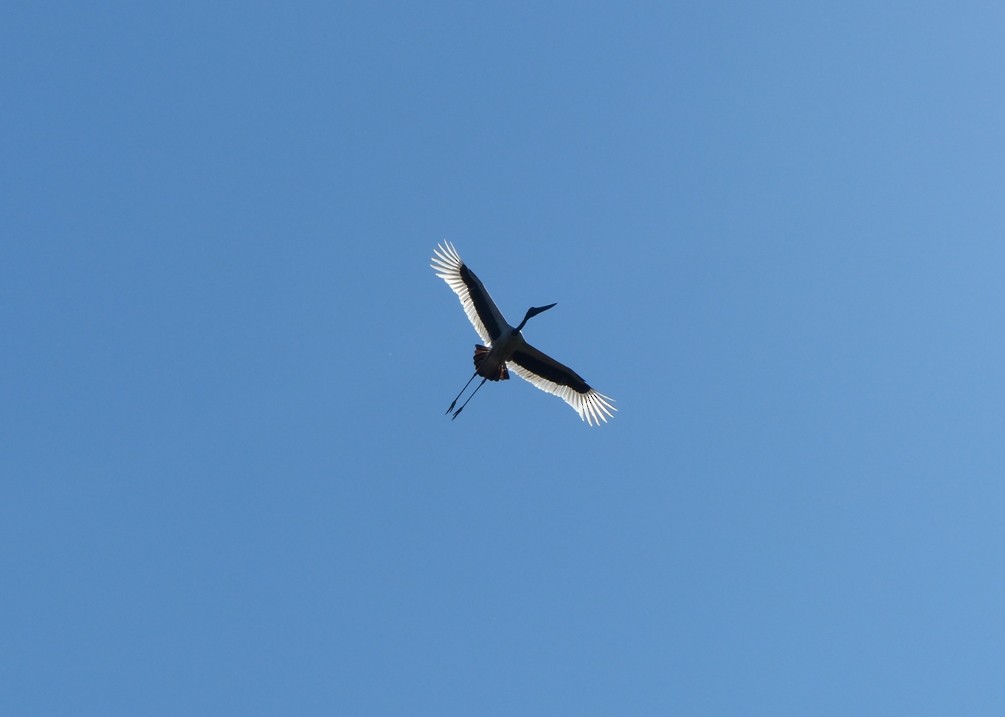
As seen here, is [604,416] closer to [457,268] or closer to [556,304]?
[556,304]

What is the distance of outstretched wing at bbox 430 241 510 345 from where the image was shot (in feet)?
129

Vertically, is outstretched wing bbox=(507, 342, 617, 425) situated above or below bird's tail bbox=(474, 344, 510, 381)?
above

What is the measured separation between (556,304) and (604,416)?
3.63 m

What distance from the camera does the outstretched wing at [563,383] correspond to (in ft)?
130

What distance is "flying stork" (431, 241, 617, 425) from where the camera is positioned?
127ft

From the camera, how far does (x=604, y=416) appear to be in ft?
132

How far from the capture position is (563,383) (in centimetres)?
4025

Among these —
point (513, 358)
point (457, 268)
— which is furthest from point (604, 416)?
point (457, 268)

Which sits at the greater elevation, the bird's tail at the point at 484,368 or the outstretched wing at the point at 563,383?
the outstretched wing at the point at 563,383

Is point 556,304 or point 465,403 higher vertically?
point 556,304

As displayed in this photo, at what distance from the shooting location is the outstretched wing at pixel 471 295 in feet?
129

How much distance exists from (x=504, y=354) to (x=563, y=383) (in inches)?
92.2

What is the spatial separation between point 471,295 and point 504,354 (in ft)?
7.11

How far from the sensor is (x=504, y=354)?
38969 mm
